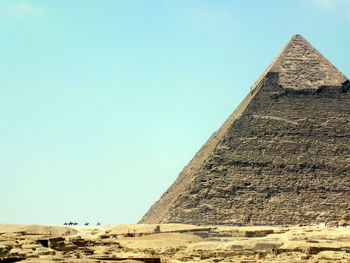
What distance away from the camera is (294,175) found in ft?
376

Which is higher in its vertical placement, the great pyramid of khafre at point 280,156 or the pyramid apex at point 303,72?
the pyramid apex at point 303,72

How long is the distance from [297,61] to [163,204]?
2286 centimetres

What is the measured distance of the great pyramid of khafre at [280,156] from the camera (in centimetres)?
10812

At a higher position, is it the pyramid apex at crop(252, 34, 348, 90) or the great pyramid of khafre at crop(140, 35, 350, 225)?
the pyramid apex at crop(252, 34, 348, 90)

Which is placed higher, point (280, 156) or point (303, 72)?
point (303, 72)

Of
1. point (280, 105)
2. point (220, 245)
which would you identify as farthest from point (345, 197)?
point (220, 245)

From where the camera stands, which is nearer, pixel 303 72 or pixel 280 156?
pixel 280 156

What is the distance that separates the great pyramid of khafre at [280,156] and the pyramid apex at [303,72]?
4.4 inches

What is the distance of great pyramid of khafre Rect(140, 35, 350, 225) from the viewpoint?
108125 millimetres

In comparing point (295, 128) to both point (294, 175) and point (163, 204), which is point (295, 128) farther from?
point (163, 204)

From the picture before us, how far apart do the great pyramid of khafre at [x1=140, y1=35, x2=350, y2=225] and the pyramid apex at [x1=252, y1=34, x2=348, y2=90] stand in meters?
0.11

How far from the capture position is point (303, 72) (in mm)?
122750

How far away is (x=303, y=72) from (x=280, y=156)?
11.2 m

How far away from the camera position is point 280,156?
11750 cm
